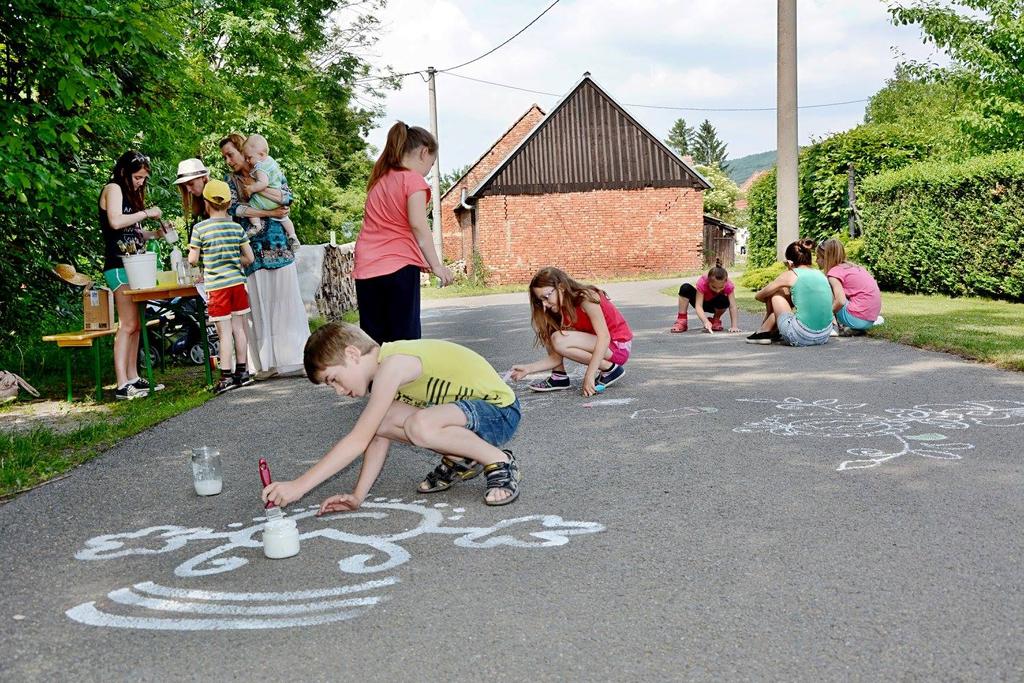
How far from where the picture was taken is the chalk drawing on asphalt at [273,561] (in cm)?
321

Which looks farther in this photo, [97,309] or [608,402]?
[97,309]

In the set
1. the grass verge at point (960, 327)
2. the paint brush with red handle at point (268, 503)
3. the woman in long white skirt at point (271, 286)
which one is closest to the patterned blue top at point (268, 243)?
the woman in long white skirt at point (271, 286)

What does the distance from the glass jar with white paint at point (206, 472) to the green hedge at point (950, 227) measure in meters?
13.3

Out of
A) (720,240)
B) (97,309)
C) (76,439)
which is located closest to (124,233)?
(97,309)

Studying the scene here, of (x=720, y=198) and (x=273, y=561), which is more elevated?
(x=720, y=198)

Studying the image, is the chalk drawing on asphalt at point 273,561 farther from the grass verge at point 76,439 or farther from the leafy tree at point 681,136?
the leafy tree at point 681,136

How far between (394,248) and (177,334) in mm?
5883

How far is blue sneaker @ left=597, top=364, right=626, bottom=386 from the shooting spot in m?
7.99

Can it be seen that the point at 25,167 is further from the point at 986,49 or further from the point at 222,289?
the point at 986,49

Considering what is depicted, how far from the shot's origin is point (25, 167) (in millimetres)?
7633

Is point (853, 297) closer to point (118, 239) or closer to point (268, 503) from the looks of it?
point (118, 239)

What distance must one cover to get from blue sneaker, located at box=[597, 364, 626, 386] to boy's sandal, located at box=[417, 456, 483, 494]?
10.5 feet

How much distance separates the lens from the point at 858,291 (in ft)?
35.6

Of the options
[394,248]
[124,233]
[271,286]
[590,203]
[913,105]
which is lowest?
[271,286]
